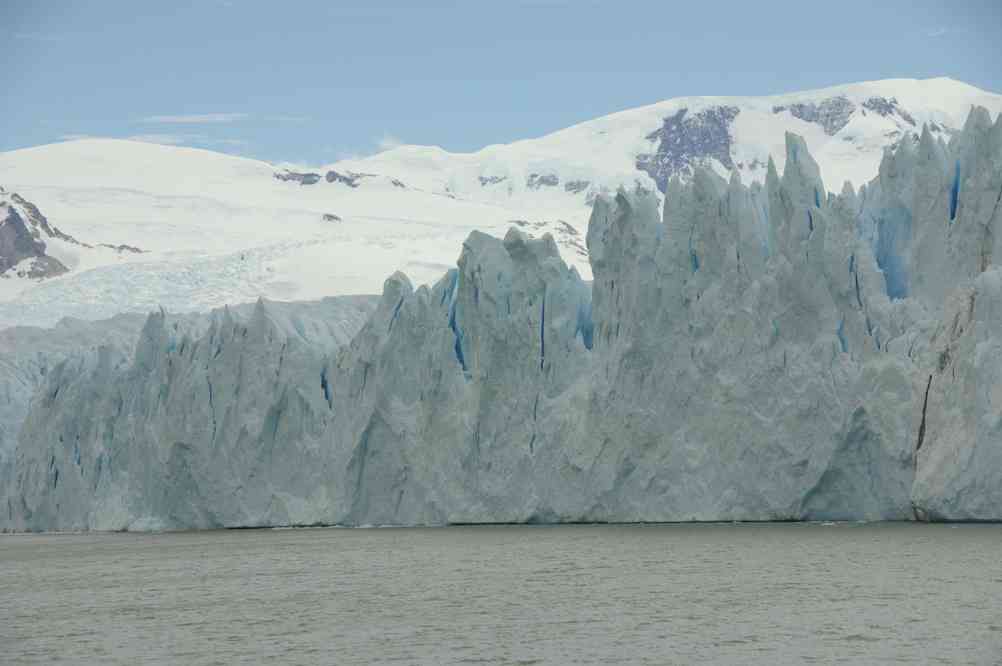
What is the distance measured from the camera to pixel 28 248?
114m

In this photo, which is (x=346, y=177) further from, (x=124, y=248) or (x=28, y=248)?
(x=124, y=248)

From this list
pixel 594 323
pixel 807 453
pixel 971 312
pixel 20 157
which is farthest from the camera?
pixel 20 157

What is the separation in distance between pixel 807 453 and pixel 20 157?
12850cm

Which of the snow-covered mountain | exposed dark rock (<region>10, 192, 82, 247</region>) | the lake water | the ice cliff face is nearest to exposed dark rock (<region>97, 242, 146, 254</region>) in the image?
the snow-covered mountain

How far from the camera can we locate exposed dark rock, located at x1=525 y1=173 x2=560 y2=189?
184m

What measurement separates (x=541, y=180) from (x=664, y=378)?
14865cm

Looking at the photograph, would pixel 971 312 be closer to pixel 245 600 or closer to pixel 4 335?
pixel 245 600

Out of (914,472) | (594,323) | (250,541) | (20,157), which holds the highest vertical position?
(20,157)

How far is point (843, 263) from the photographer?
124 feet

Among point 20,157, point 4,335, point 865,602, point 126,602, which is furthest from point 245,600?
point 20,157

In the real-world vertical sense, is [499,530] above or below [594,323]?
below

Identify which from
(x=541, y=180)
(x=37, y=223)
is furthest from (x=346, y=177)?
(x=37, y=223)

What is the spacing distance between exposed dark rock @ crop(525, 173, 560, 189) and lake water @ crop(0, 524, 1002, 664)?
144412mm

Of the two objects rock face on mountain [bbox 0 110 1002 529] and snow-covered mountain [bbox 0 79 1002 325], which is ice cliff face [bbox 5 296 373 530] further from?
snow-covered mountain [bbox 0 79 1002 325]
